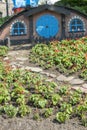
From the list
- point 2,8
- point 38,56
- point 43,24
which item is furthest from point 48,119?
point 2,8

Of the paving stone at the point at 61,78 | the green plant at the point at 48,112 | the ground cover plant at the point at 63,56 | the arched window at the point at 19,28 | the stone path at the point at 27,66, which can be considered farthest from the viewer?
the arched window at the point at 19,28

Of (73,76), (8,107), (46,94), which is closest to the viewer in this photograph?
(8,107)

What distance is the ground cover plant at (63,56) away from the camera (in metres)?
11.6

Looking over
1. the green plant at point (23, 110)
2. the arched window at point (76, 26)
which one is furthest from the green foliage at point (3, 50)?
the green plant at point (23, 110)

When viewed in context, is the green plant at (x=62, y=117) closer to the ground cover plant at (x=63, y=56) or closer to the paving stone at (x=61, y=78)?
the paving stone at (x=61, y=78)

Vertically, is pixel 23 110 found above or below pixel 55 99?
below

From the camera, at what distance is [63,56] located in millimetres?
12539

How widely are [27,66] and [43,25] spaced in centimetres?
546

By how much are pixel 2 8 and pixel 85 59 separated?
30.8 metres

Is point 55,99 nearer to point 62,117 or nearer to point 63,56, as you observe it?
point 62,117

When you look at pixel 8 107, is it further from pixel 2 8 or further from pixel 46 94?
pixel 2 8

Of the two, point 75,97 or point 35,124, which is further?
point 75,97

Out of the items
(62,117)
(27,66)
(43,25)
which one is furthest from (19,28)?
(62,117)

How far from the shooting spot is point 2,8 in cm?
4141
